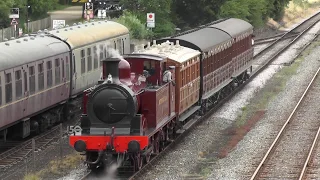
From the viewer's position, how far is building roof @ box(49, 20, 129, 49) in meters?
24.9

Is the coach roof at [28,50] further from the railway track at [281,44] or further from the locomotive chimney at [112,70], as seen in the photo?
the railway track at [281,44]

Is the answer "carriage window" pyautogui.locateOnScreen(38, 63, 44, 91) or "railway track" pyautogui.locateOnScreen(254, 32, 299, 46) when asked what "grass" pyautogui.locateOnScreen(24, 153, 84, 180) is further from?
"railway track" pyautogui.locateOnScreen(254, 32, 299, 46)

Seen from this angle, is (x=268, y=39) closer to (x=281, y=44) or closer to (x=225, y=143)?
(x=281, y=44)

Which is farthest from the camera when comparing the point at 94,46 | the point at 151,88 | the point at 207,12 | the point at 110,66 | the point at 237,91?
the point at 207,12

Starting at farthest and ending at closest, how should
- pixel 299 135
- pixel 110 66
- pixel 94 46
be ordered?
pixel 94 46 → pixel 299 135 → pixel 110 66

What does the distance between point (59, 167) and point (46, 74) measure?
4.60m

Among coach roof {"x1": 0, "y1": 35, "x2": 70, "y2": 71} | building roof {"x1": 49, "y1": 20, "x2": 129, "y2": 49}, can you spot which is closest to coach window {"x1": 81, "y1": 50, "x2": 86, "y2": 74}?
building roof {"x1": 49, "y1": 20, "x2": 129, "y2": 49}

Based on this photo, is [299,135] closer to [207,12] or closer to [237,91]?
[237,91]

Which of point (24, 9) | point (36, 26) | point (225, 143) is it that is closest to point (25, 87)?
point (225, 143)

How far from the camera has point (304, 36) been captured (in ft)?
179

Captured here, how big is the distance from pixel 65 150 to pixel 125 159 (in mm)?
3334

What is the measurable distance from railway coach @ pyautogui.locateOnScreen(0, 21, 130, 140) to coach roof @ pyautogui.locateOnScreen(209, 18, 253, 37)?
4.83 m

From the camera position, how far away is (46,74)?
21.9 meters

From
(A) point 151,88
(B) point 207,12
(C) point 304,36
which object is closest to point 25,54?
(A) point 151,88
